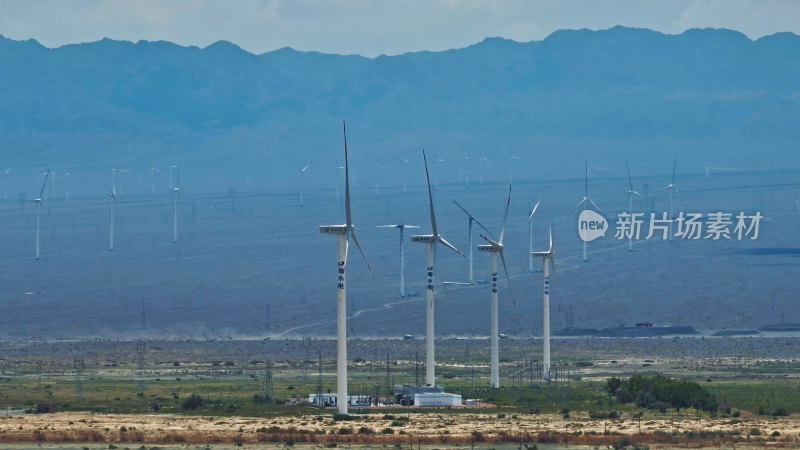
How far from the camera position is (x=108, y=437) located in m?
72.2

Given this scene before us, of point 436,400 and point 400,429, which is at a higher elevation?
point 436,400

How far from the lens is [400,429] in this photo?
77.3 meters

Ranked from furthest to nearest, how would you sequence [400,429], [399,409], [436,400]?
[436,400] < [399,409] < [400,429]

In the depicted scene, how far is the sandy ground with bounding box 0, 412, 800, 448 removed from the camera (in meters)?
71.3

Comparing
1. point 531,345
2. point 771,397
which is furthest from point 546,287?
point 531,345

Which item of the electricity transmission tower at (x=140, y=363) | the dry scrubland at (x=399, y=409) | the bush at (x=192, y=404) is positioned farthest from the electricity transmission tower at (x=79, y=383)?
the bush at (x=192, y=404)

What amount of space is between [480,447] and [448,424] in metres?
11.9

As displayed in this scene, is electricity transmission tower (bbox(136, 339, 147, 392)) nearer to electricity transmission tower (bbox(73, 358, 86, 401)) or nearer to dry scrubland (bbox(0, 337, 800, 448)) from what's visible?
dry scrubland (bbox(0, 337, 800, 448))

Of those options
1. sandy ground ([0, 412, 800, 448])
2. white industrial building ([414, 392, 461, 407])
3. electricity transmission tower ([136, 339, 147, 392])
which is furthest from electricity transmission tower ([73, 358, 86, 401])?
white industrial building ([414, 392, 461, 407])

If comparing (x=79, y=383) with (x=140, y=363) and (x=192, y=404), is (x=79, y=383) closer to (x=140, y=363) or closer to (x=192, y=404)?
(x=192, y=404)

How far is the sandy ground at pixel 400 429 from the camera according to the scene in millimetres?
71312

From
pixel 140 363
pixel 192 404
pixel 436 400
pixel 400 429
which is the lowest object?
pixel 400 429

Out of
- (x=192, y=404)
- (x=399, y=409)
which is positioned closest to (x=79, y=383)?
(x=192, y=404)

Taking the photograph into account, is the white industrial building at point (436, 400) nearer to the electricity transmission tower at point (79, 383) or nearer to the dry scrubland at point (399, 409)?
the dry scrubland at point (399, 409)
